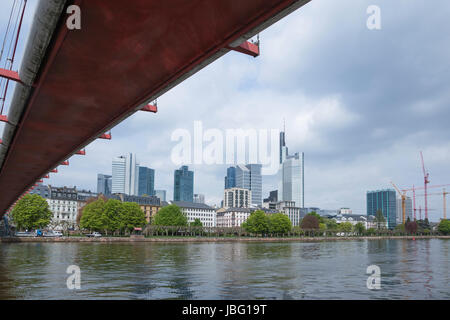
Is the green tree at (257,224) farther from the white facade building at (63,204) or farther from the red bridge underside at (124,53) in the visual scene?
the red bridge underside at (124,53)

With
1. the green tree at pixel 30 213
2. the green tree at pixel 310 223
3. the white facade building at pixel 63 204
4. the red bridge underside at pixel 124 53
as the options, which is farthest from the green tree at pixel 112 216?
the red bridge underside at pixel 124 53

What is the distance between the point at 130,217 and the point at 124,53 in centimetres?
11375

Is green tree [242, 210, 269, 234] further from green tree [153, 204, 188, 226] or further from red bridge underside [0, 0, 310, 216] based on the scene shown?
red bridge underside [0, 0, 310, 216]

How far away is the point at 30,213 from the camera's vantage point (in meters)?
113

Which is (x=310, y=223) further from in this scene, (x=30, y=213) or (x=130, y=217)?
(x=30, y=213)

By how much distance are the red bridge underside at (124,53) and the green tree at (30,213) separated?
107326mm

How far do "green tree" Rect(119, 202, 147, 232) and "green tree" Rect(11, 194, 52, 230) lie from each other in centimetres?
2148

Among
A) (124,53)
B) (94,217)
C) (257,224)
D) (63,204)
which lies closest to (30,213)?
(94,217)

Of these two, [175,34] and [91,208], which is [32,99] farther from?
[91,208]

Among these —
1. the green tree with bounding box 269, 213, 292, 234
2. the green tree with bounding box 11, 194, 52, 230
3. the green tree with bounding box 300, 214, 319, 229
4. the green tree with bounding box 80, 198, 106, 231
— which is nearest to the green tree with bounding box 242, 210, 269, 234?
the green tree with bounding box 269, 213, 292, 234

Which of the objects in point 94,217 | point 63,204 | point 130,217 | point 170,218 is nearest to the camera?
point 94,217
